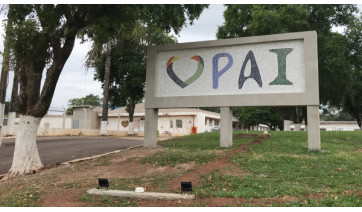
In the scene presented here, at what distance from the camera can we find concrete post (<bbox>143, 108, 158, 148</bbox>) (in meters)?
11.2

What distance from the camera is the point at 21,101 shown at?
8.33 metres

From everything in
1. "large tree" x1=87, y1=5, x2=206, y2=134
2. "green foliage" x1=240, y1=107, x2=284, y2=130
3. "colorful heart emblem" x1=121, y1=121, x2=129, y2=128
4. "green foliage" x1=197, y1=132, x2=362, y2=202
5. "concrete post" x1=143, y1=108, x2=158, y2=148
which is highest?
"large tree" x1=87, y1=5, x2=206, y2=134

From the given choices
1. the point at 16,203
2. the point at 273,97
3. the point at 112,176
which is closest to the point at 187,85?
the point at 273,97

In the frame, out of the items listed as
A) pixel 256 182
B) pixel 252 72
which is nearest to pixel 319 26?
pixel 252 72

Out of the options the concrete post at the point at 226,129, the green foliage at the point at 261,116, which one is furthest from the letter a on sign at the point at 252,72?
the green foliage at the point at 261,116

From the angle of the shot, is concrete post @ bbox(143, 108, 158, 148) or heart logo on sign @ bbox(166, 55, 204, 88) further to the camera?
concrete post @ bbox(143, 108, 158, 148)

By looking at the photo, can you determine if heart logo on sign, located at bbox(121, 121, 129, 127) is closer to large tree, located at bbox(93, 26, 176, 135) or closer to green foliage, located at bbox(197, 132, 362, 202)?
large tree, located at bbox(93, 26, 176, 135)

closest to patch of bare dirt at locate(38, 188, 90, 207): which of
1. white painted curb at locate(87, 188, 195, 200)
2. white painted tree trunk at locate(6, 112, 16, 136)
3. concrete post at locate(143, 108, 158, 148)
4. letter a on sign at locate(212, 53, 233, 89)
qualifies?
white painted curb at locate(87, 188, 195, 200)

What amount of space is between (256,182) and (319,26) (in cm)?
1912

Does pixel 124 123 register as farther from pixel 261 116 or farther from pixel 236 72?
pixel 236 72

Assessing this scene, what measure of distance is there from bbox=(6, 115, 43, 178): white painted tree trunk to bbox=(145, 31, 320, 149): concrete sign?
4.34 meters

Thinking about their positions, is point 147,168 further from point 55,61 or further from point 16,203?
point 55,61

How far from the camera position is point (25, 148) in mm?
8125

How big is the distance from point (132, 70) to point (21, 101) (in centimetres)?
1453
